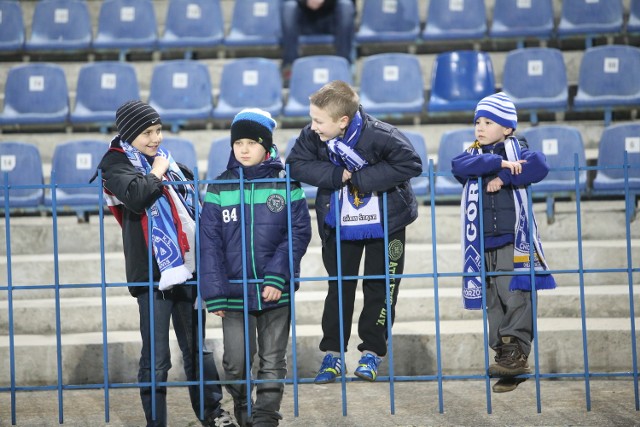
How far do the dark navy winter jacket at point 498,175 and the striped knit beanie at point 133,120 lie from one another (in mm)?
1351

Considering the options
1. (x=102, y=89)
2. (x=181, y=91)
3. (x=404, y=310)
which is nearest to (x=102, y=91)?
(x=102, y=89)

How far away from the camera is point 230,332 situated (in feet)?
12.6

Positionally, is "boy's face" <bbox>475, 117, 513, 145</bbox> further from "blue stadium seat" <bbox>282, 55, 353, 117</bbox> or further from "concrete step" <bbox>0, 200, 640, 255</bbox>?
"blue stadium seat" <bbox>282, 55, 353, 117</bbox>

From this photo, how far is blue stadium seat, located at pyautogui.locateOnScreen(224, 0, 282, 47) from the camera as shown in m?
7.75

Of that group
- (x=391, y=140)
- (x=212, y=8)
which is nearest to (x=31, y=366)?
(x=391, y=140)

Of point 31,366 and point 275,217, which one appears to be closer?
point 275,217

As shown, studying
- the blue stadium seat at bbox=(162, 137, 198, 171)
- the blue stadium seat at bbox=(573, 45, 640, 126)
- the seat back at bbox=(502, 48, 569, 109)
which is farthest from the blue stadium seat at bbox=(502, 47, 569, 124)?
the blue stadium seat at bbox=(162, 137, 198, 171)

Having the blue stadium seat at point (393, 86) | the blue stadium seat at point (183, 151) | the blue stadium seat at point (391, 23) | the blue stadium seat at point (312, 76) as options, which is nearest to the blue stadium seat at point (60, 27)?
the blue stadium seat at point (312, 76)

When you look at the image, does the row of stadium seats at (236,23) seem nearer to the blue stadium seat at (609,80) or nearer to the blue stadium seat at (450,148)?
the blue stadium seat at (609,80)

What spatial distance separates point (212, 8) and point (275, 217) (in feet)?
14.7

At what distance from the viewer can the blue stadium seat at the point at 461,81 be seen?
6.85 m

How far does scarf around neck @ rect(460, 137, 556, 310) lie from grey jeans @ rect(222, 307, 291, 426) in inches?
33.1

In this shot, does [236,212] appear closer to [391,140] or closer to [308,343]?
[391,140]

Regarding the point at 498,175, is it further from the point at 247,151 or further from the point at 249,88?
the point at 249,88
